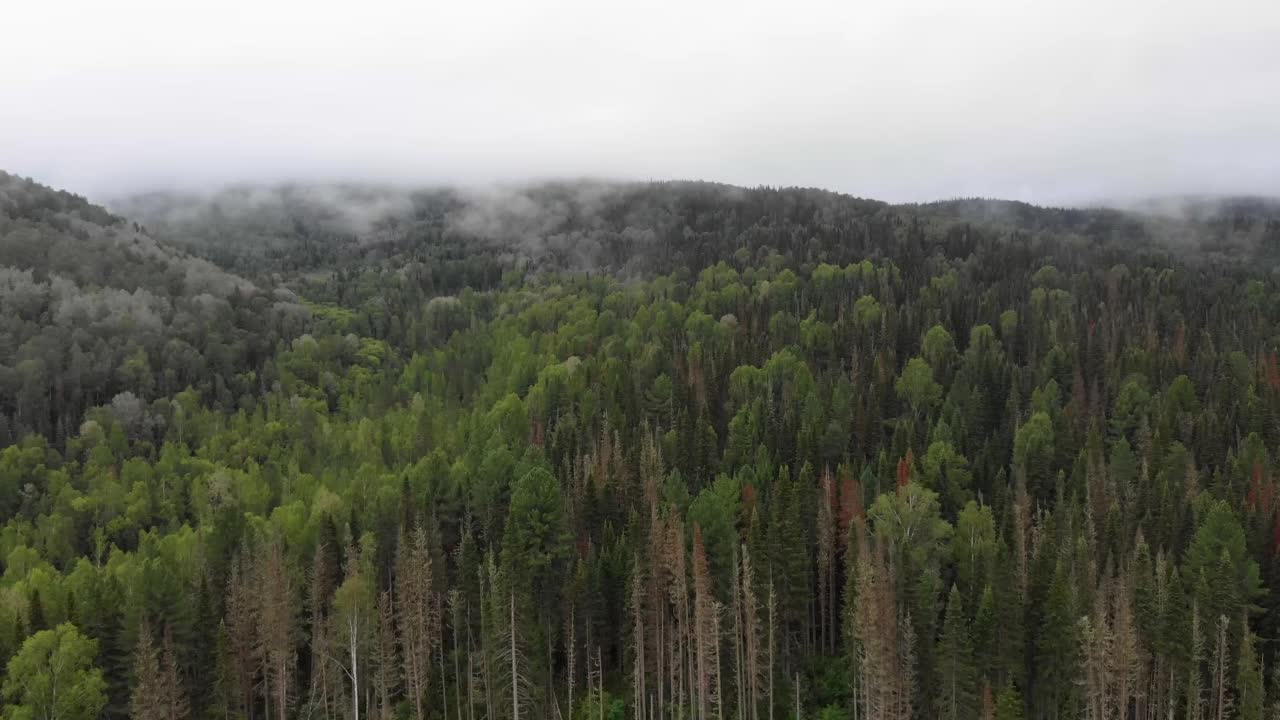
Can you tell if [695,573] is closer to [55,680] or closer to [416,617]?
[416,617]

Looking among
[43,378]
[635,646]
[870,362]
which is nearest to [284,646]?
[635,646]

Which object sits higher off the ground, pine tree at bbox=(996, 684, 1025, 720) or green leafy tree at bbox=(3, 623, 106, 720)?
pine tree at bbox=(996, 684, 1025, 720)

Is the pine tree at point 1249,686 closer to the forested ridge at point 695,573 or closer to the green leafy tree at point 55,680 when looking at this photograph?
the forested ridge at point 695,573

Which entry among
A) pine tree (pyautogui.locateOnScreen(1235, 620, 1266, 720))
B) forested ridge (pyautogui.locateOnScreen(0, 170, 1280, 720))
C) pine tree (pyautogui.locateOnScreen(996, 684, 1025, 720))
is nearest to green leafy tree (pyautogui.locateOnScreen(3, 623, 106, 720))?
forested ridge (pyautogui.locateOnScreen(0, 170, 1280, 720))

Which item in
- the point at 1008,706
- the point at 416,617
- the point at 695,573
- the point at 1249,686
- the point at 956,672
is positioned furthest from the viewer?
the point at 416,617

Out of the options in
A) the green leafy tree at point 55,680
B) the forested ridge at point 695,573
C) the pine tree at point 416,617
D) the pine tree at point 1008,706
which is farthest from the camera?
the pine tree at point 416,617

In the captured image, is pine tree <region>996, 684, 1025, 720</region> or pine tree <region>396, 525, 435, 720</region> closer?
pine tree <region>996, 684, 1025, 720</region>

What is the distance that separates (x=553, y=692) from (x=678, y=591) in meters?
14.7

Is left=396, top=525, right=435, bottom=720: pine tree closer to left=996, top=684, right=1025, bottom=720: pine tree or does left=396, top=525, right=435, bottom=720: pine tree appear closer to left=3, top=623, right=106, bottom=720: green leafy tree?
left=3, top=623, right=106, bottom=720: green leafy tree

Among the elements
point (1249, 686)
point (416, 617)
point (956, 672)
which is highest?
point (1249, 686)

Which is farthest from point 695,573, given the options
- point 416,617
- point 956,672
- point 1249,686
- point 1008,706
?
point 1249,686

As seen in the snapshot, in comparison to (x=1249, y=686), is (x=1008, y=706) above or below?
→ below

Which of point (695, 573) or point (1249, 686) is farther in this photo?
point (695, 573)

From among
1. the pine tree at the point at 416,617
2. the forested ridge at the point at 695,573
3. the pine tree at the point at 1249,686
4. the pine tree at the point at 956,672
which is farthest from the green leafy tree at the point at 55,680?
the pine tree at the point at 1249,686
